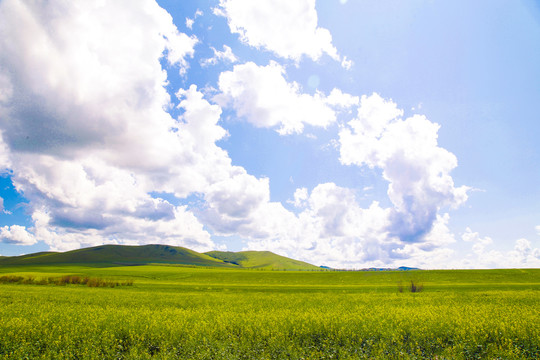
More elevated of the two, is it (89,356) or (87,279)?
(89,356)

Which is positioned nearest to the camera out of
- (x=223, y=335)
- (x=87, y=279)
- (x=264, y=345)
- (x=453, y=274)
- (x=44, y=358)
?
(x=44, y=358)

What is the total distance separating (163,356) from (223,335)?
4.38 metres

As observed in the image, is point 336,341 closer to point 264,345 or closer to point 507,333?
point 264,345

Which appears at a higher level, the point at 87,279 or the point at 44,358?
the point at 44,358

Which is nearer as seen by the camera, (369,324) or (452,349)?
(452,349)

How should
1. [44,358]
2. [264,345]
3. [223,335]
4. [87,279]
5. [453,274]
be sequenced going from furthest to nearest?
[453,274]
[87,279]
[223,335]
[264,345]
[44,358]

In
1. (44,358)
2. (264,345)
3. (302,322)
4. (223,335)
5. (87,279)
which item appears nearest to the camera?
(44,358)

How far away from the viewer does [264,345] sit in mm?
15742

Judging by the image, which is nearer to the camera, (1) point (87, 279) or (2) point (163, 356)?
(2) point (163, 356)

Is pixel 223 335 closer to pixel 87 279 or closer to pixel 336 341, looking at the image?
pixel 336 341

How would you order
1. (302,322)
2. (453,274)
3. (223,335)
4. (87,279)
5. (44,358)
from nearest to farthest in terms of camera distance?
(44,358), (223,335), (302,322), (87,279), (453,274)

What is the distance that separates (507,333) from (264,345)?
13.7 meters

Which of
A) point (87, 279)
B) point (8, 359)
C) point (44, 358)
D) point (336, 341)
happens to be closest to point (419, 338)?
point (336, 341)

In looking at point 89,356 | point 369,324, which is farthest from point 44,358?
point 369,324
